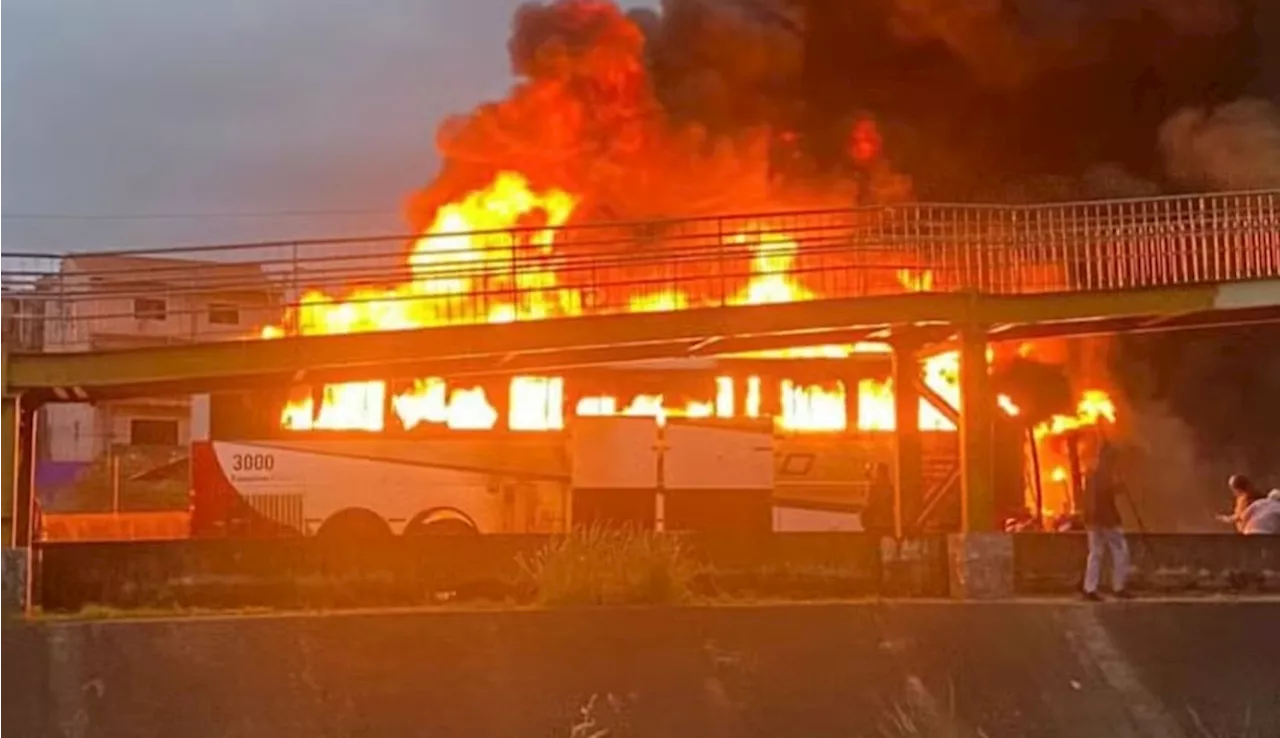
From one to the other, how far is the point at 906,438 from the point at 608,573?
4047 mm

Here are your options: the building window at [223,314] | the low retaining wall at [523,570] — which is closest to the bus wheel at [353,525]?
the building window at [223,314]

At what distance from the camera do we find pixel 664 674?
13.6 metres

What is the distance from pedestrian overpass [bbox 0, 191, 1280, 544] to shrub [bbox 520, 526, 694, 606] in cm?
213

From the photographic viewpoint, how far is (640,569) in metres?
14.9

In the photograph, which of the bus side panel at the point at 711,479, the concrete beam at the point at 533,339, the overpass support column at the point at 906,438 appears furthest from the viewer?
the bus side panel at the point at 711,479

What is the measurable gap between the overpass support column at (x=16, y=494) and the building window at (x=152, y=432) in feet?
109

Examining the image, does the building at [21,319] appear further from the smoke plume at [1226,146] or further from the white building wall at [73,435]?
the white building wall at [73,435]

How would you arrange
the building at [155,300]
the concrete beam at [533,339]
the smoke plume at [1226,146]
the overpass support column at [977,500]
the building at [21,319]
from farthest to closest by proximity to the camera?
1. the smoke plume at [1226,146]
2. the overpass support column at [977,500]
3. the building at [155,300]
4. the building at [21,319]
5. the concrete beam at [533,339]

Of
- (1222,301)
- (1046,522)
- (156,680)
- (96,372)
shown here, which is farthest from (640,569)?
(1046,522)

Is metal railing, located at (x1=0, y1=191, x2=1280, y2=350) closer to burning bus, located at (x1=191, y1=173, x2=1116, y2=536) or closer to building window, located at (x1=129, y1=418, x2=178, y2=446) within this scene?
burning bus, located at (x1=191, y1=173, x2=1116, y2=536)

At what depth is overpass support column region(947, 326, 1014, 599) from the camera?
52.7ft

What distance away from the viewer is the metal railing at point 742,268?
58.7 feet

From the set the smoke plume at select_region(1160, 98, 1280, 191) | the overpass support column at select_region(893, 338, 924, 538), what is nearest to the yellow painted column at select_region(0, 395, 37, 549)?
the overpass support column at select_region(893, 338, 924, 538)

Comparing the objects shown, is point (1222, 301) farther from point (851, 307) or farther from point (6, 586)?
point (6, 586)
